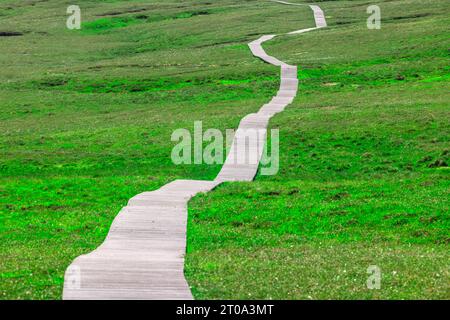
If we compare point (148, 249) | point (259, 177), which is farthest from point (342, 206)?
point (148, 249)

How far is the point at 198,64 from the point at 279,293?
85.4 meters

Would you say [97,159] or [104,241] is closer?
Answer: [104,241]

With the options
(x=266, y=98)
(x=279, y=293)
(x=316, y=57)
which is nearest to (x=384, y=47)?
(x=316, y=57)

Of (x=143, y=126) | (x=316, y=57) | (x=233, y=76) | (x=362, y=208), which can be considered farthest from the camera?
(x=316, y=57)

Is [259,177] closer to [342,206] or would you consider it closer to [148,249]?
[342,206]

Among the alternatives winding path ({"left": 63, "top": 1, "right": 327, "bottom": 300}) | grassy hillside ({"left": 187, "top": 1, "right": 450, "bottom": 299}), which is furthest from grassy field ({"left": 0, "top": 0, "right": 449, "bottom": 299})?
winding path ({"left": 63, "top": 1, "right": 327, "bottom": 300})

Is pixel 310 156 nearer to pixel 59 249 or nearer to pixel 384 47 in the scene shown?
pixel 59 249

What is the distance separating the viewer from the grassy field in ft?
76.1

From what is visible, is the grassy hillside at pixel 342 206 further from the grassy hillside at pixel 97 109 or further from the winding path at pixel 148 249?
the grassy hillside at pixel 97 109

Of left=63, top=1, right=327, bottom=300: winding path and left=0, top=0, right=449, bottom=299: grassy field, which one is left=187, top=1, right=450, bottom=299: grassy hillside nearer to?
left=0, top=0, right=449, bottom=299: grassy field

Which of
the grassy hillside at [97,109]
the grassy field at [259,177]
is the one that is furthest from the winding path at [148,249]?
the grassy hillside at [97,109]

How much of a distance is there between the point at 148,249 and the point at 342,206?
1052 centimetres

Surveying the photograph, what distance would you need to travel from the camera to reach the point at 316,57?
102m

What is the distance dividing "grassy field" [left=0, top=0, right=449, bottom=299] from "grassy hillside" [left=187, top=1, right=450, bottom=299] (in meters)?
0.10
